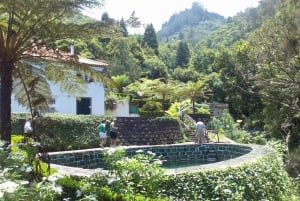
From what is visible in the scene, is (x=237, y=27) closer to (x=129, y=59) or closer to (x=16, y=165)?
(x=129, y=59)

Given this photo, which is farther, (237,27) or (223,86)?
(237,27)

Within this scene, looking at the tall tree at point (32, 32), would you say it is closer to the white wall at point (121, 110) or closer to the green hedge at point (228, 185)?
the green hedge at point (228, 185)

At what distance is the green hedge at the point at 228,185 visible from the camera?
7.79 metres

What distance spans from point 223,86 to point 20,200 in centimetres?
3951

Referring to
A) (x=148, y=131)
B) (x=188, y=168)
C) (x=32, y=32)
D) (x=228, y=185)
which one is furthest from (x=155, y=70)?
(x=32, y=32)

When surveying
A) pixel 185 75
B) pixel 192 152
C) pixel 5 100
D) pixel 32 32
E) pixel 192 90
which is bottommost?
pixel 192 152

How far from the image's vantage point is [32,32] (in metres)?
7.80

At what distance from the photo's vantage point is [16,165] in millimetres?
6211

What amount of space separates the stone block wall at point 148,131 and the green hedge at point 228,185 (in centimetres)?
1318

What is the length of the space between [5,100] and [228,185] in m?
4.28

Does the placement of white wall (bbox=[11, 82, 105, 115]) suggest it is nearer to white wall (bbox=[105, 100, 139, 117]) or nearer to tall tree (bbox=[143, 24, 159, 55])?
white wall (bbox=[105, 100, 139, 117])

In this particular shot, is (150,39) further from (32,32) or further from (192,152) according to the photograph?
(32,32)

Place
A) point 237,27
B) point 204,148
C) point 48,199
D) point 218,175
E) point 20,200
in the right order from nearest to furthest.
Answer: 1. point 20,200
2. point 48,199
3. point 218,175
4. point 204,148
5. point 237,27

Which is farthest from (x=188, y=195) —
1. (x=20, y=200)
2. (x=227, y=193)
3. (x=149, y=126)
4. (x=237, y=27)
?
(x=237, y=27)
